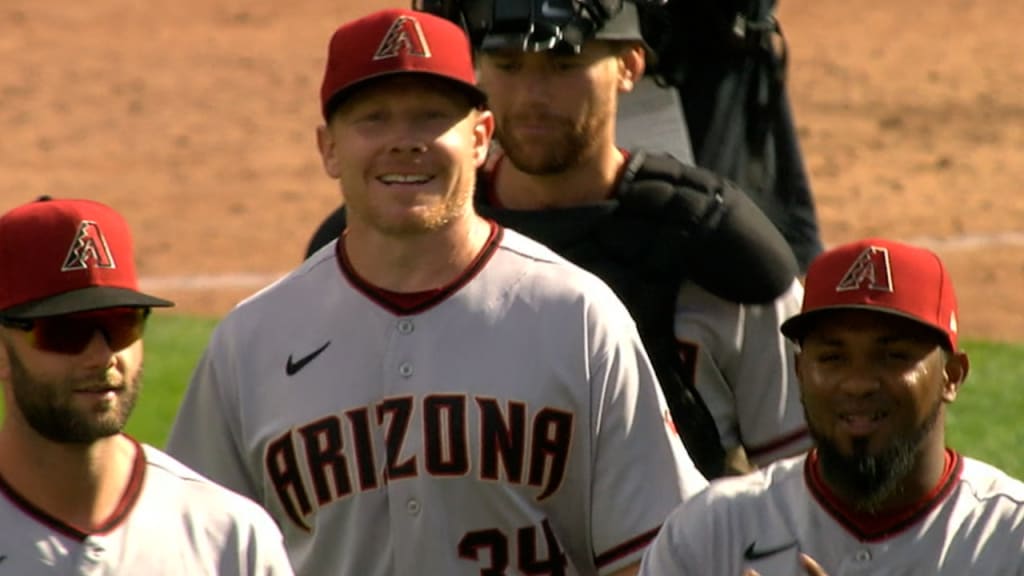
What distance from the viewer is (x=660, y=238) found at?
18.3ft

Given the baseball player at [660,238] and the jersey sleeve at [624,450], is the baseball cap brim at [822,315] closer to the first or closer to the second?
the jersey sleeve at [624,450]

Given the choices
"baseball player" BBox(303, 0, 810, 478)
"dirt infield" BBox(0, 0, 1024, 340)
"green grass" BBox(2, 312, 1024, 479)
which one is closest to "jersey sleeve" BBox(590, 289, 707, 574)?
"baseball player" BBox(303, 0, 810, 478)

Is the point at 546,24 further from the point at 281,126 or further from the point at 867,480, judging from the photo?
the point at 281,126

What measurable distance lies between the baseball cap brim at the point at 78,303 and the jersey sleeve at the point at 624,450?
94 cm

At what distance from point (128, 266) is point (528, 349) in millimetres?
841

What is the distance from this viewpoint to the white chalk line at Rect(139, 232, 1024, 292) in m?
14.5

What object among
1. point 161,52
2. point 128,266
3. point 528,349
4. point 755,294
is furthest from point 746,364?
point 161,52

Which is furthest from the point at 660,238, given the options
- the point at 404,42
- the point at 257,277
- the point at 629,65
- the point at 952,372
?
the point at 257,277

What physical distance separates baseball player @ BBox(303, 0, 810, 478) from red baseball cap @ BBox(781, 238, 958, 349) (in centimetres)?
72

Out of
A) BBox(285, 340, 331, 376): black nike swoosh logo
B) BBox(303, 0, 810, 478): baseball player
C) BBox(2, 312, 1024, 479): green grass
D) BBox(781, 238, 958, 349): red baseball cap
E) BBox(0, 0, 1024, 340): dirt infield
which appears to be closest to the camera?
BBox(781, 238, 958, 349): red baseball cap

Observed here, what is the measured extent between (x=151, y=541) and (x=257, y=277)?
10.3 m

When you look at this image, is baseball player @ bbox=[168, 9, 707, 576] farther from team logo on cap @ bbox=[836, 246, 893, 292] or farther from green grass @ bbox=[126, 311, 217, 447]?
green grass @ bbox=[126, 311, 217, 447]

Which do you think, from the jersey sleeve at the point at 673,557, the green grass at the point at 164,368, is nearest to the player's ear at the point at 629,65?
the jersey sleeve at the point at 673,557

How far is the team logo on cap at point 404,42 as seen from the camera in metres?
5.04
